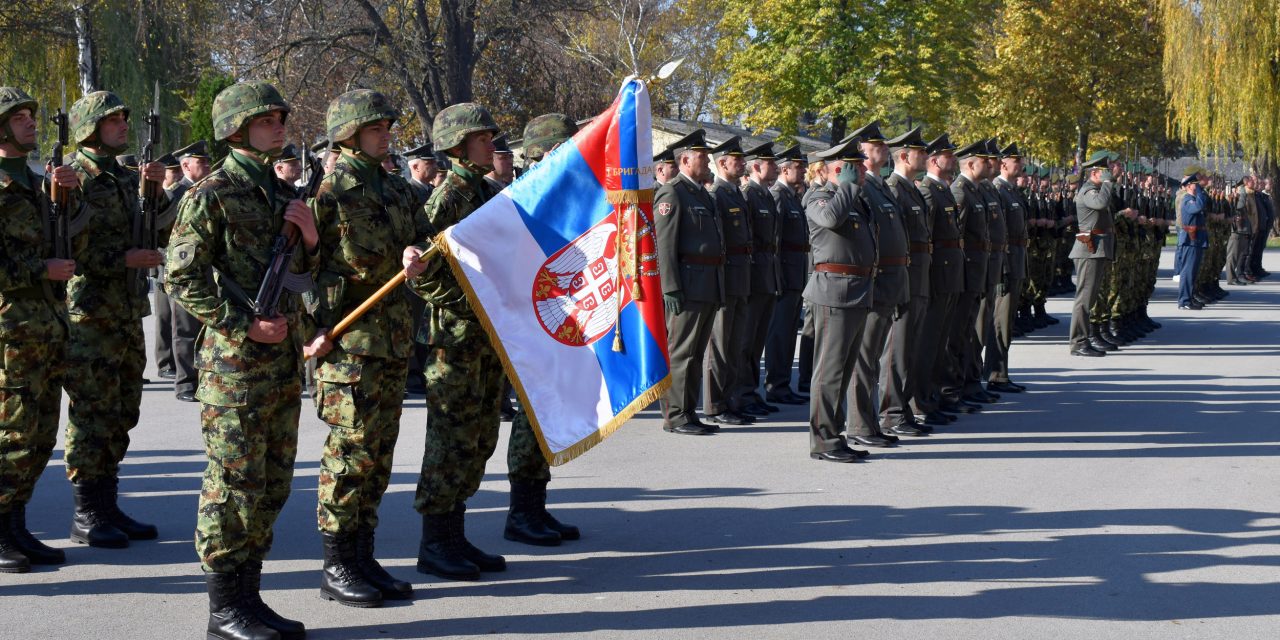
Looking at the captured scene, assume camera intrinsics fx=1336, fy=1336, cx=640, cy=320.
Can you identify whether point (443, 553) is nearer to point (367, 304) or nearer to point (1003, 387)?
point (367, 304)

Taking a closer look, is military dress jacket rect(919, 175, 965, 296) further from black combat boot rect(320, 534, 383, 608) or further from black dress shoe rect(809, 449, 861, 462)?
black combat boot rect(320, 534, 383, 608)

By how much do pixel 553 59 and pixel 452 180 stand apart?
23974 millimetres

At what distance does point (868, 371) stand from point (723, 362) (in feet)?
5.49

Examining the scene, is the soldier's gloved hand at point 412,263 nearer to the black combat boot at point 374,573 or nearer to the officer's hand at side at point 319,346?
the officer's hand at side at point 319,346

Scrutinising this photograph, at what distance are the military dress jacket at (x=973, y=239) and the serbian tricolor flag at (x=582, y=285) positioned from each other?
5833mm

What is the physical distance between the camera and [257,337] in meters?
4.91

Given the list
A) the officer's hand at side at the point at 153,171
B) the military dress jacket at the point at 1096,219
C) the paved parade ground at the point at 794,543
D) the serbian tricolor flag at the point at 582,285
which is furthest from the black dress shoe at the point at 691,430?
the military dress jacket at the point at 1096,219

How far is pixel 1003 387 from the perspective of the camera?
12297 millimetres

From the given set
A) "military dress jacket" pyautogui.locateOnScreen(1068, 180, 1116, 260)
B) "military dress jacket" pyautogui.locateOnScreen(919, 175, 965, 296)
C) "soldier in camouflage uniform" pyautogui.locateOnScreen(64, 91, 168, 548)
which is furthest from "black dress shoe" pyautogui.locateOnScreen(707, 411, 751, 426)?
"military dress jacket" pyautogui.locateOnScreen(1068, 180, 1116, 260)

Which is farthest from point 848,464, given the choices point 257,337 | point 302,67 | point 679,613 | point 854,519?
point 302,67

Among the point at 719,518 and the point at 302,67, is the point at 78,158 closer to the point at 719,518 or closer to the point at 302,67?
the point at 719,518

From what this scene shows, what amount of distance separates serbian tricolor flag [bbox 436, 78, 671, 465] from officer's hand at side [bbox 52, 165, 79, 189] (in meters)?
1.96

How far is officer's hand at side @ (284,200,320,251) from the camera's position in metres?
5.00

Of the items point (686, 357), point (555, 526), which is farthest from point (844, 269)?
point (555, 526)
